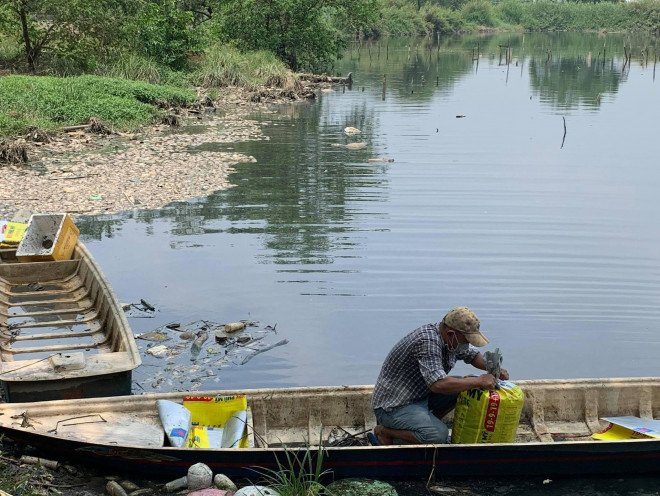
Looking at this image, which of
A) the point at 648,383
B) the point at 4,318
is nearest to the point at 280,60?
the point at 4,318

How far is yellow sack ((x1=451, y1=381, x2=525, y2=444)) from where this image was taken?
6.59 m

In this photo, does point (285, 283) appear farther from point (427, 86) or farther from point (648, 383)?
point (427, 86)

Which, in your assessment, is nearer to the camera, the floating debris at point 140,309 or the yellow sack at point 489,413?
the yellow sack at point 489,413

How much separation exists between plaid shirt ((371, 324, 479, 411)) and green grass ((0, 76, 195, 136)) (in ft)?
51.0

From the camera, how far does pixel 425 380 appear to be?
21.2ft

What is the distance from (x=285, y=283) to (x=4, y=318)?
13.0 feet

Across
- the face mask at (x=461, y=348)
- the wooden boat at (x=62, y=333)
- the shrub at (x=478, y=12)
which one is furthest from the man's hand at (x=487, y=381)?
the shrub at (x=478, y=12)

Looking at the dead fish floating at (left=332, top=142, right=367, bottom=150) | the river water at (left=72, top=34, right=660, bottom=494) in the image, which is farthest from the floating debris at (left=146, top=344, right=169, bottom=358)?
the dead fish floating at (left=332, top=142, right=367, bottom=150)

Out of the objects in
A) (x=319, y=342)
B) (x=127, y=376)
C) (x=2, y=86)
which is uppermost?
(x=2, y=86)

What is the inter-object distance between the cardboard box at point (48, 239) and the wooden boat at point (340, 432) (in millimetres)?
4269

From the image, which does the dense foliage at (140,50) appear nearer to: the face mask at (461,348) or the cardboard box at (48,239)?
the cardboard box at (48,239)

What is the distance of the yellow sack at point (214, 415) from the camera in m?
6.93

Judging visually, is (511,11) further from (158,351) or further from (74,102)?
(158,351)

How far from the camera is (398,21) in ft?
244
